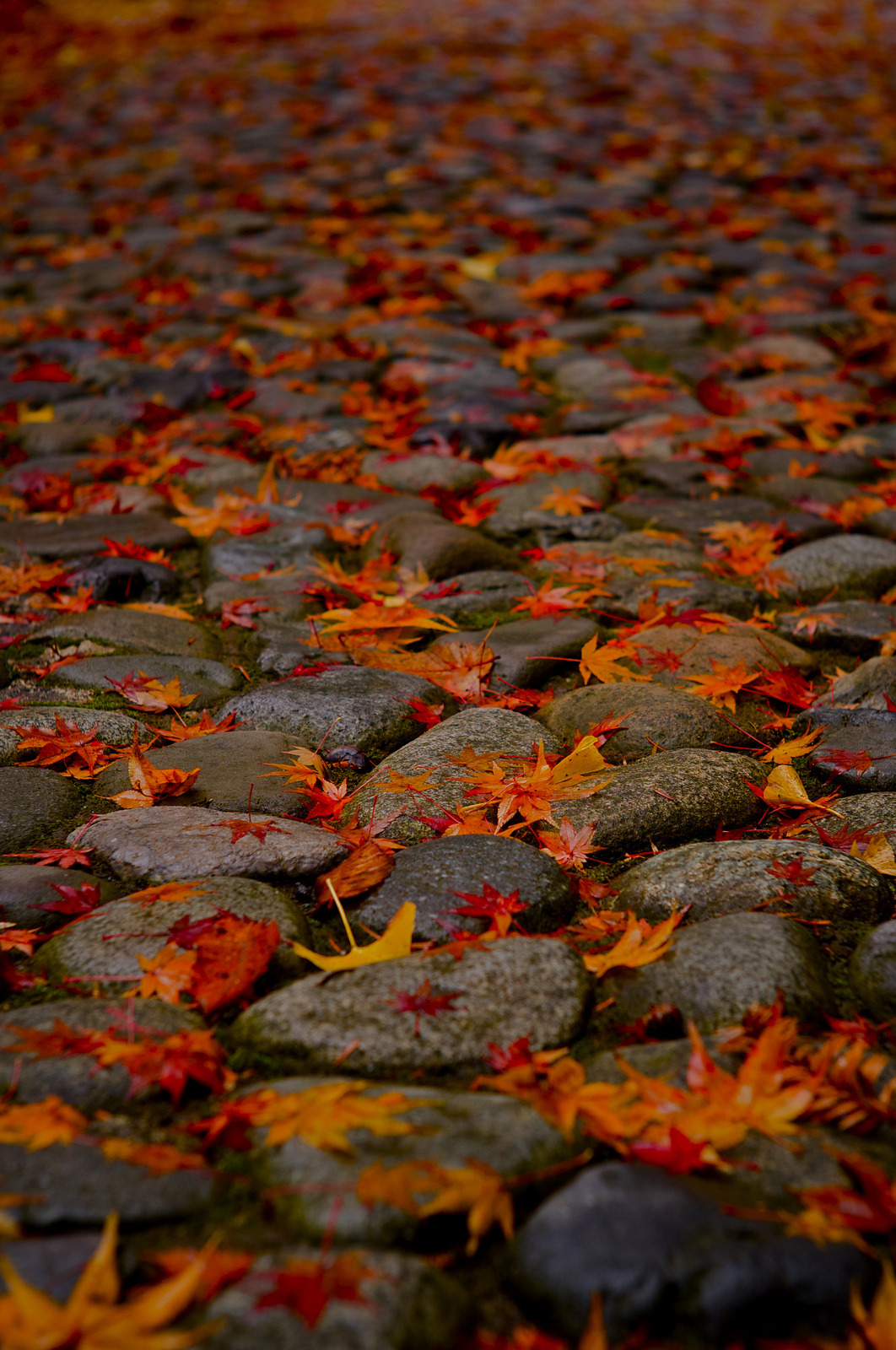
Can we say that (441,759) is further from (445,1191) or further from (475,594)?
(445,1191)

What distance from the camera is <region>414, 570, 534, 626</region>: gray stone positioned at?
2324mm

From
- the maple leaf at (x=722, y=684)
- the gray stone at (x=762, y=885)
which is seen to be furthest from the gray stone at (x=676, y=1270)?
the maple leaf at (x=722, y=684)

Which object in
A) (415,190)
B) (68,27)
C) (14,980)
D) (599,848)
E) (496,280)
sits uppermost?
(68,27)

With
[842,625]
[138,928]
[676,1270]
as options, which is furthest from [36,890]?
[842,625]

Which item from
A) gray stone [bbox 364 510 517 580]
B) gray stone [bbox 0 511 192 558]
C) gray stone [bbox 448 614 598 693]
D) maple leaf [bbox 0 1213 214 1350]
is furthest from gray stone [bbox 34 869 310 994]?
gray stone [bbox 0 511 192 558]

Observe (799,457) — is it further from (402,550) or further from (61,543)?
(61,543)

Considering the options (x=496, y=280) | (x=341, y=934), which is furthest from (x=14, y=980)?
(x=496, y=280)

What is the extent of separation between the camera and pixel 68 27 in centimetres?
1014

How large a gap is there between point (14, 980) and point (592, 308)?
13.7 ft

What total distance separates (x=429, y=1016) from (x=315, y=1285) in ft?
1.24

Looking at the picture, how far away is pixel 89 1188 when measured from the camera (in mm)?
952

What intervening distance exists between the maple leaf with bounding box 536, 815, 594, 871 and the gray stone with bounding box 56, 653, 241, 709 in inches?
36.0

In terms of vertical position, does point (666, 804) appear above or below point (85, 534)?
below

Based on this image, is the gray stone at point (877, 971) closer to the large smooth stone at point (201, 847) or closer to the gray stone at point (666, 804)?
the gray stone at point (666, 804)
